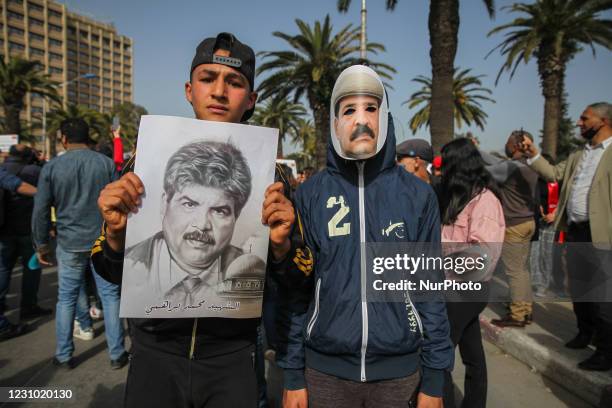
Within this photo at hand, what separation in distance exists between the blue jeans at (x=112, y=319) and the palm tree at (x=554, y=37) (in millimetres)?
→ 16398

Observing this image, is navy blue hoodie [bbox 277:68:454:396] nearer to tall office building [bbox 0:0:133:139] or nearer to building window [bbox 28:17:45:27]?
tall office building [bbox 0:0:133:139]

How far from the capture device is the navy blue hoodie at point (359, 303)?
163cm

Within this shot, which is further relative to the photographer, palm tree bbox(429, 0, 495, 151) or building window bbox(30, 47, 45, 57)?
building window bbox(30, 47, 45, 57)

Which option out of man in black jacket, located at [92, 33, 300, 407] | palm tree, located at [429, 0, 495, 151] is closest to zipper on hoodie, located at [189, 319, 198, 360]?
man in black jacket, located at [92, 33, 300, 407]

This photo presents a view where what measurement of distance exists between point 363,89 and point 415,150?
1.96 metres

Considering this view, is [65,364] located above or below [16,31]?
below

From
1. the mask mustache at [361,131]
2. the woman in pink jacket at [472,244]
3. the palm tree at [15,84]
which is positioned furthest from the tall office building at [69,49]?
the mask mustache at [361,131]

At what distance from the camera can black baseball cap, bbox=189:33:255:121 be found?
1.58 meters

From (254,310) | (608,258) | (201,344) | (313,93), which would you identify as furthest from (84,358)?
(313,93)

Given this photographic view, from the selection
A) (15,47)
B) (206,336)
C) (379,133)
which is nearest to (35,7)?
(15,47)

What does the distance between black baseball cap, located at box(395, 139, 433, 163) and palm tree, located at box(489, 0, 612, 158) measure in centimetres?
1430

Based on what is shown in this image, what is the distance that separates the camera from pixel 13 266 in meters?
4.81

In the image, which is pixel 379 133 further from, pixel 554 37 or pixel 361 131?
pixel 554 37

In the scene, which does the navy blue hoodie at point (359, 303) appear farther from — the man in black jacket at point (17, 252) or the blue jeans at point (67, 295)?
the man in black jacket at point (17, 252)
